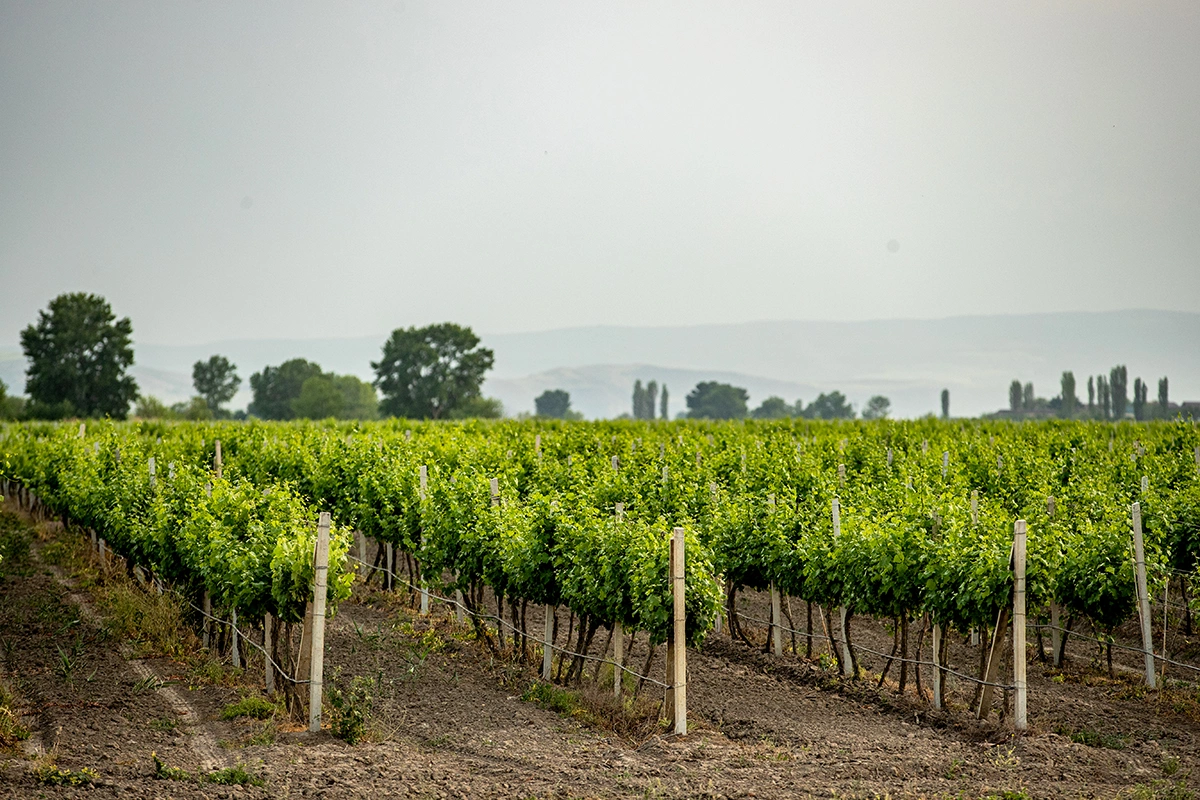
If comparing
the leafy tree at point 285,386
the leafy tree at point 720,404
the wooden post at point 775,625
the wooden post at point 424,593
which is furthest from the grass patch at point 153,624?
the leafy tree at point 720,404

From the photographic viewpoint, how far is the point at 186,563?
474 inches

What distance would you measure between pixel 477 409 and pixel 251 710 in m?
91.4

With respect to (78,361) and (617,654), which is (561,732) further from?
(78,361)

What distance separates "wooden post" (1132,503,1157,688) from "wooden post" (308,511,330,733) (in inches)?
336

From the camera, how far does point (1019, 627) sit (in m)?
9.82

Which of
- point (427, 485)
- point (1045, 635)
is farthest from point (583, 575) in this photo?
point (1045, 635)

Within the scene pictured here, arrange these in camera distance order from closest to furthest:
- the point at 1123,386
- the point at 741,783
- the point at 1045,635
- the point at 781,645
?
1. the point at 741,783
2. the point at 781,645
3. the point at 1045,635
4. the point at 1123,386

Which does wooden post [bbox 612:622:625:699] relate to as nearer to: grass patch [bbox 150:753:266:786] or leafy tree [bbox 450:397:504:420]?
grass patch [bbox 150:753:266:786]

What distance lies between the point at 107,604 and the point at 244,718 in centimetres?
580

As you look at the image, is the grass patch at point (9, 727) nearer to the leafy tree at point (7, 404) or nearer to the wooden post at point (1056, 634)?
the wooden post at point (1056, 634)

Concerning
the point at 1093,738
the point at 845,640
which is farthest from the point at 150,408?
the point at 1093,738

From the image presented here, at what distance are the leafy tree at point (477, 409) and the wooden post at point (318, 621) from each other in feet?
273

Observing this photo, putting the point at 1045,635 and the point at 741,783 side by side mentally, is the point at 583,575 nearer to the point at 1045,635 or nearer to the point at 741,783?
the point at 741,783

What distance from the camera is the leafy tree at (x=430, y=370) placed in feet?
325
